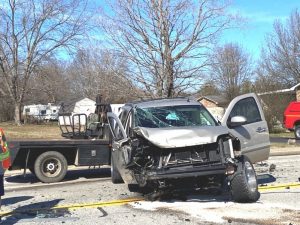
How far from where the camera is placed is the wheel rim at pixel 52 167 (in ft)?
37.0

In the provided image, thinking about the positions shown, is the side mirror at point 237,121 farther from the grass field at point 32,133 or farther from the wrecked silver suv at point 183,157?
the grass field at point 32,133

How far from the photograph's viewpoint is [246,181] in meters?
7.48

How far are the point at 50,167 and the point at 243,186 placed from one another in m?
5.47

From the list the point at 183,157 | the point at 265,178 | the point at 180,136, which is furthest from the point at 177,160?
the point at 265,178

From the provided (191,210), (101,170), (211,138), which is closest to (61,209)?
(191,210)

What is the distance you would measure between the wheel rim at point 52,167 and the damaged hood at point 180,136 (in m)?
4.37

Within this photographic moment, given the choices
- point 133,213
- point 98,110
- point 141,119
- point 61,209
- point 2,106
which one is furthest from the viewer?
point 2,106

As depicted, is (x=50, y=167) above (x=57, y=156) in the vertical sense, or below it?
below

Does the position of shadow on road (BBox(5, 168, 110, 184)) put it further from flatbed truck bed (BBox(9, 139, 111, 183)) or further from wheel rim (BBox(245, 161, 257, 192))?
wheel rim (BBox(245, 161, 257, 192))

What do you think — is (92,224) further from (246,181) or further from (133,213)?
(246,181)

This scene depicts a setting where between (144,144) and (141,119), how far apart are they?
1.20 metres

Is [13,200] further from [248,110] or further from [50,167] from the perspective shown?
[248,110]

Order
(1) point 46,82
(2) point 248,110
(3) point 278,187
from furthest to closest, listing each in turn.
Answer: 1. (1) point 46,82
2. (2) point 248,110
3. (3) point 278,187

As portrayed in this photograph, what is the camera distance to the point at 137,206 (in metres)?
7.67
